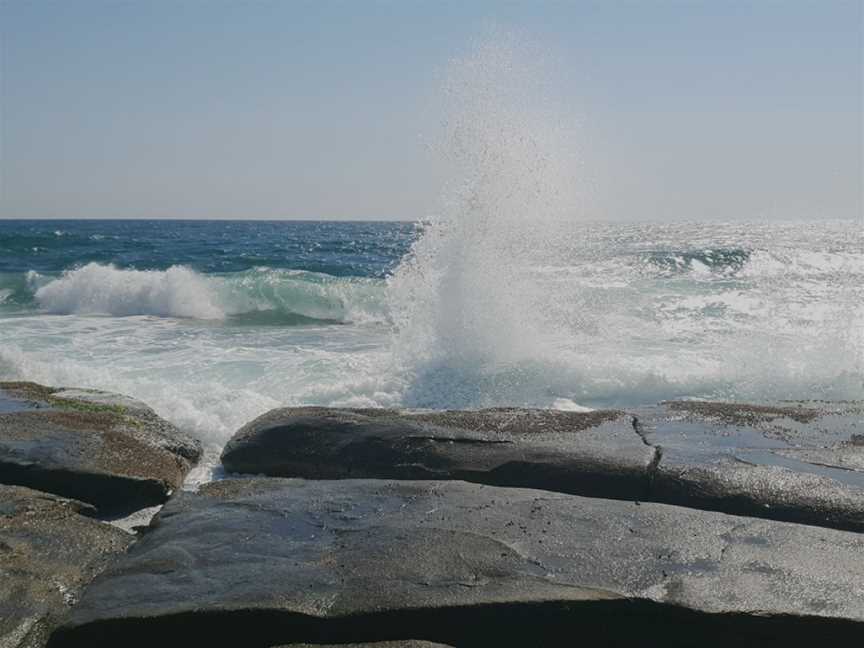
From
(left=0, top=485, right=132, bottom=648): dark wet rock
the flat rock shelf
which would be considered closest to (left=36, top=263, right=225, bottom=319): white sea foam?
the flat rock shelf

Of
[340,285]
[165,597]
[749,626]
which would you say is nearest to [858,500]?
[749,626]

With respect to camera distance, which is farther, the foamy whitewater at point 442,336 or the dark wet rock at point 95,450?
the foamy whitewater at point 442,336

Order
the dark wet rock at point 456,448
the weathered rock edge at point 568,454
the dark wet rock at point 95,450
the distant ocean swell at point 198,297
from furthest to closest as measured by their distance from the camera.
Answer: the distant ocean swell at point 198,297 → the dark wet rock at point 95,450 → the dark wet rock at point 456,448 → the weathered rock edge at point 568,454

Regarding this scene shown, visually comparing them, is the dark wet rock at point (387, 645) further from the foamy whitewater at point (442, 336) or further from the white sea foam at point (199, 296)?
the white sea foam at point (199, 296)

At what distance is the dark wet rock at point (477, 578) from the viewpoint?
312 cm

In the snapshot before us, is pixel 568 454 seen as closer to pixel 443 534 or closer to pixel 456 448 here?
pixel 456 448

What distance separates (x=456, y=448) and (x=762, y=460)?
1.79 metres

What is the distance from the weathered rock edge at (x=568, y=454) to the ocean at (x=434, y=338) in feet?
3.51

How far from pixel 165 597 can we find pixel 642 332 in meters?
10.9

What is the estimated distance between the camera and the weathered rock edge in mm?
4410

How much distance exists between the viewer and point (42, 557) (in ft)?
12.3

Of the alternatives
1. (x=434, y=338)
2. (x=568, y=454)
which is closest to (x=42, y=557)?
(x=568, y=454)

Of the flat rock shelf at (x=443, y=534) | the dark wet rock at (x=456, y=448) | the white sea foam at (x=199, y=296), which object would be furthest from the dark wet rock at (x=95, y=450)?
the white sea foam at (x=199, y=296)

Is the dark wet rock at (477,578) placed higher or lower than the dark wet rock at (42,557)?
higher
